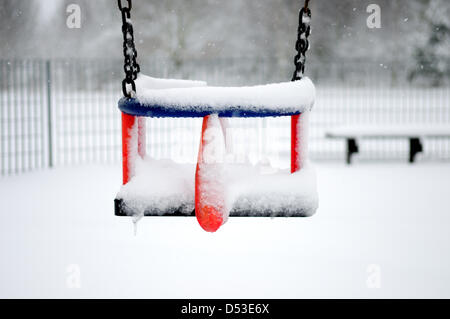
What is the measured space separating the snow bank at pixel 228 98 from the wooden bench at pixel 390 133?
6113 millimetres

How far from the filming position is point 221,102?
1.43 m

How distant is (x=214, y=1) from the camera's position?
73.3 ft

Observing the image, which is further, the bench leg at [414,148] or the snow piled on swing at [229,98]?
the bench leg at [414,148]

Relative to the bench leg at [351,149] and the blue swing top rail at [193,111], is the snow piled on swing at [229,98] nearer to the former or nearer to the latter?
the blue swing top rail at [193,111]

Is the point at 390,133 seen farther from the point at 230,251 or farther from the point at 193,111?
the point at 193,111

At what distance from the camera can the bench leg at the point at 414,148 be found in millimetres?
7754

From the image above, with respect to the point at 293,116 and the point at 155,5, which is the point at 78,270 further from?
the point at 155,5

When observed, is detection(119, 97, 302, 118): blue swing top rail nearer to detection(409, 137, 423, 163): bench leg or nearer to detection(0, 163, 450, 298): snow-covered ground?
detection(0, 163, 450, 298): snow-covered ground

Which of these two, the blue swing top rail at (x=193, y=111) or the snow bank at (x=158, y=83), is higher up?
the snow bank at (x=158, y=83)

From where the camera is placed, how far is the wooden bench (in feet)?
24.6

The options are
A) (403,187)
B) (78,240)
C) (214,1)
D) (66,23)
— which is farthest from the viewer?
(66,23)

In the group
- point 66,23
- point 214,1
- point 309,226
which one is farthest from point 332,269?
point 66,23

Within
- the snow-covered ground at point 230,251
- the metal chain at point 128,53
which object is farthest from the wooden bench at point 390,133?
the metal chain at point 128,53
